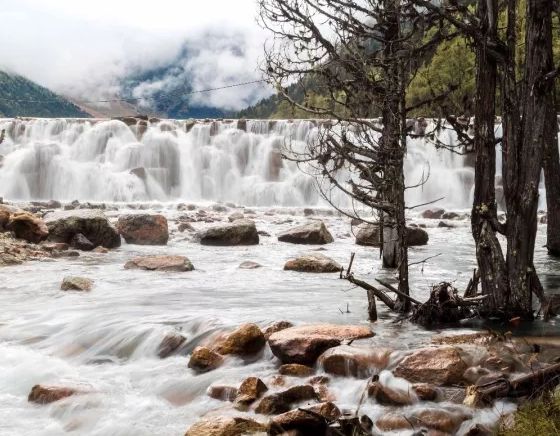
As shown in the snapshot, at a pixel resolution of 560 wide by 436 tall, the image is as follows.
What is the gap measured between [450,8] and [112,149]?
32.9m

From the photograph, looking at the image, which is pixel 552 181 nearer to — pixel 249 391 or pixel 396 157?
pixel 396 157

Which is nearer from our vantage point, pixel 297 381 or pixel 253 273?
pixel 297 381

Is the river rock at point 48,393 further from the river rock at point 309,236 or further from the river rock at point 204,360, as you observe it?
the river rock at point 309,236

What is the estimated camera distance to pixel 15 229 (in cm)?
1555

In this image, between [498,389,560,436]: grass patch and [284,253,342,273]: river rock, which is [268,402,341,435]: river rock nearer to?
[498,389,560,436]: grass patch

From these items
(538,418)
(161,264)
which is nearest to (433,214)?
(161,264)

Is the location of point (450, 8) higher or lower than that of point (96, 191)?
higher

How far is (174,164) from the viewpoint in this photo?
3719 cm

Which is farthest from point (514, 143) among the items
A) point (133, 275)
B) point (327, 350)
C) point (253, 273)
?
point (133, 275)

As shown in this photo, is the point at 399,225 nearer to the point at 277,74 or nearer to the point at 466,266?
the point at 277,74

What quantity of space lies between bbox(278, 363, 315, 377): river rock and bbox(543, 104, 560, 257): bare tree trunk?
27.8ft

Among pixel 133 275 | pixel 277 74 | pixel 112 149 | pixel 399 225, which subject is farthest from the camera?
pixel 112 149

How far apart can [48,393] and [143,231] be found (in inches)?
486

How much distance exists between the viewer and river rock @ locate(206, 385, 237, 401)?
569 centimetres
